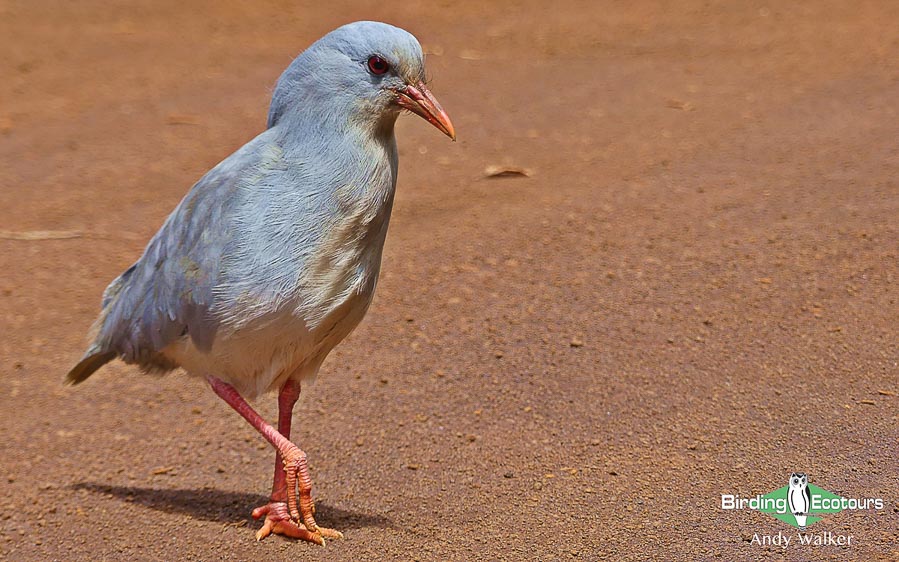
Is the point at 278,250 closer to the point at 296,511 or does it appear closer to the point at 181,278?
the point at 181,278

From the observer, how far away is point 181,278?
4.76 metres

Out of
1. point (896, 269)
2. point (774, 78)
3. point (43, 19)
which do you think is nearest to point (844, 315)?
point (896, 269)

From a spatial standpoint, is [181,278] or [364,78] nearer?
[364,78]

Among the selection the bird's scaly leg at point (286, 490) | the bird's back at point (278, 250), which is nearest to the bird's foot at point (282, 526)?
the bird's scaly leg at point (286, 490)

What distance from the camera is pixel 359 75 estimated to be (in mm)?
4348

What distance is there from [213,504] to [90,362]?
38.5 inches

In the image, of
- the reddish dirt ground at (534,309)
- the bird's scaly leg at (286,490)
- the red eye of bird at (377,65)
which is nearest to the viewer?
the red eye of bird at (377,65)

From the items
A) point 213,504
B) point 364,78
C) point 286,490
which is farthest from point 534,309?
point 364,78

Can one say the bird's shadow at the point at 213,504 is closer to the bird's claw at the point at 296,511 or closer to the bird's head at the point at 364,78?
the bird's claw at the point at 296,511

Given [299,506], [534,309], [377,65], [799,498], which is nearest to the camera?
[377,65]

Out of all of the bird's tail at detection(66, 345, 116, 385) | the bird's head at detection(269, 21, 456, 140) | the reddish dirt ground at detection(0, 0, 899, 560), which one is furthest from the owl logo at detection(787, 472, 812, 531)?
the bird's tail at detection(66, 345, 116, 385)

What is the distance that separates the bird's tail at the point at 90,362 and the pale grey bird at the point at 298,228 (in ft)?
2.68

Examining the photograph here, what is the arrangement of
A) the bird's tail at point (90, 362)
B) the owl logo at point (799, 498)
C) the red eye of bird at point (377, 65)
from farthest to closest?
1. the bird's tail at point (90, 362)
2. the owl logo at point (799, 498)
3. the red eye of bird at point (377, 65)

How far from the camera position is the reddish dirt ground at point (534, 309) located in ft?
16.0
